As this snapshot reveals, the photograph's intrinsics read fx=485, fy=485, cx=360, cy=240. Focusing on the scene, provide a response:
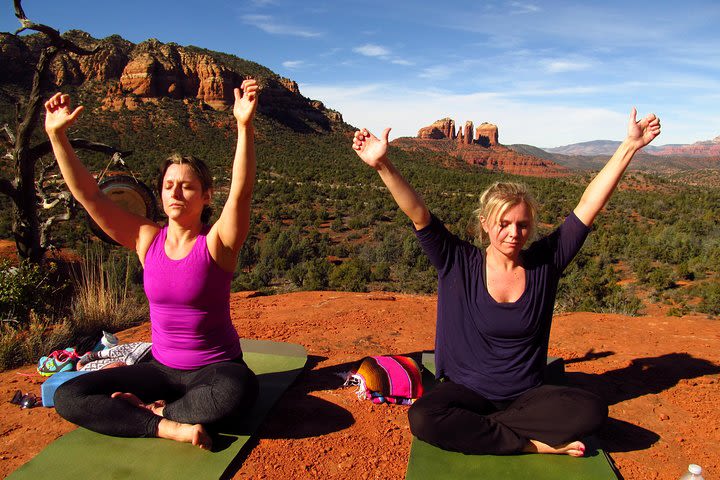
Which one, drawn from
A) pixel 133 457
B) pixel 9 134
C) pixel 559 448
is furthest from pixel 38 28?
pixel 559 448

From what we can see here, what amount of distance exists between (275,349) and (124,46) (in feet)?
219

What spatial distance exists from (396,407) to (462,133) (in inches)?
4435

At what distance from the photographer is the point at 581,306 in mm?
10039

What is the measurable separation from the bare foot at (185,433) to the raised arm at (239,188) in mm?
912

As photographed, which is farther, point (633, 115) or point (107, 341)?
point (107, 341)

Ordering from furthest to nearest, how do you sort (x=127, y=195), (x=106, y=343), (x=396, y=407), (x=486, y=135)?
(x=486, y=135), (x=127, y=195), (x=106, y=343), (x=396, y=407)

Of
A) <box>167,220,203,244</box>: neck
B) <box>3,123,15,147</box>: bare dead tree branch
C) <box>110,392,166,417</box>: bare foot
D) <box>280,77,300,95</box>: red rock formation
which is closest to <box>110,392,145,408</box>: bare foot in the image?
<box>110,392,166,417</box>: bare foot

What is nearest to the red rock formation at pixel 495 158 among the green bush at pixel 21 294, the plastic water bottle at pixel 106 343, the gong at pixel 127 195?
the green bush at pixel 21 294

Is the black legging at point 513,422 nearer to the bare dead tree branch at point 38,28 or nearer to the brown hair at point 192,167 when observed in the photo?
the brown hair at point 192,167

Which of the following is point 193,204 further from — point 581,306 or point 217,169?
point 217,169

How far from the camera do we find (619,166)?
9.27ft

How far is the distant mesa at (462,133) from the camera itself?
109125 millimetres

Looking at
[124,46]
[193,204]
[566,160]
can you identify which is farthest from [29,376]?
[566,160]

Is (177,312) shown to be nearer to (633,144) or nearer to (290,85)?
(633,144)
